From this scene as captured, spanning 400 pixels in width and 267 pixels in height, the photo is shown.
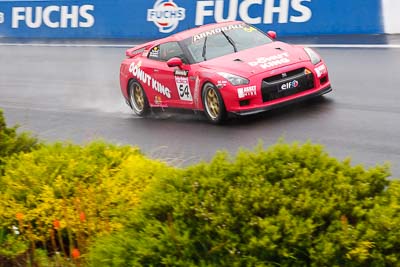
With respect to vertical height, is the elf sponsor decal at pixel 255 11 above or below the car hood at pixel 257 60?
above

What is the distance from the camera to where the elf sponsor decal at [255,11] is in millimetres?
19438

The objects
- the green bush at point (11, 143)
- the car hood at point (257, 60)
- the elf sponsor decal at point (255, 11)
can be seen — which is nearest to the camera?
the green bush at point (11, 143)

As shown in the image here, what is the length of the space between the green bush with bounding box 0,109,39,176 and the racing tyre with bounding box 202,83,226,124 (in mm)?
4884

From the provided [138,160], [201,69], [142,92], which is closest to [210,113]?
[201,69]

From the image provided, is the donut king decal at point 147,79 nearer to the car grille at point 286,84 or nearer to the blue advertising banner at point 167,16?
the car grille at point 286,84

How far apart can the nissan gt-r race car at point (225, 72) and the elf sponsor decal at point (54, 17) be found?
11.3 meters

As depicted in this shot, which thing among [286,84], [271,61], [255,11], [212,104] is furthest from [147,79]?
[255,11]

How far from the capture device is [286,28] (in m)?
19.8

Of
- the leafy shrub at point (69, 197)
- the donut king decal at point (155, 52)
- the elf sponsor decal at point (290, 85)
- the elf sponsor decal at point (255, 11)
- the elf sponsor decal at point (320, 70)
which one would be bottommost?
the leafy shrub at point (69, 197)

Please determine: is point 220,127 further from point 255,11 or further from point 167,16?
point 167,16

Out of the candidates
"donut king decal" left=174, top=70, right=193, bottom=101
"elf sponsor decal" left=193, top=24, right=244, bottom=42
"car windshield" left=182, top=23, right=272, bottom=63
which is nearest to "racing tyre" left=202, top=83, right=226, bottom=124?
"donut king decal" left=174, top=70, right=193, bottom=101

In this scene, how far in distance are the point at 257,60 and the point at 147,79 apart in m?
2.43

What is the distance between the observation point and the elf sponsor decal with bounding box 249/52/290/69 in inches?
495

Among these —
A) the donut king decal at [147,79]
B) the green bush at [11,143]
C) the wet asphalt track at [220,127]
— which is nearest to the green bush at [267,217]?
the green bush at [11,143]
